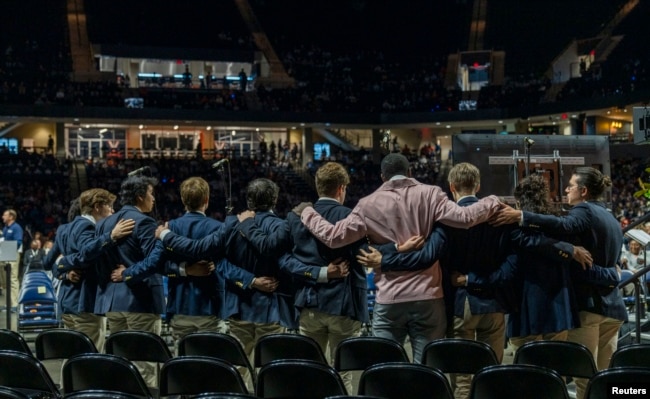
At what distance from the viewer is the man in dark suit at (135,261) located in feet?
21.1

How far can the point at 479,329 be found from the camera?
5516mm

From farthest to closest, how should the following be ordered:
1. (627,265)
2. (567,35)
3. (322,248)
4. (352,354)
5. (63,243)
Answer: (567,35), (627,265), (63,243), (322,248), (352,354)

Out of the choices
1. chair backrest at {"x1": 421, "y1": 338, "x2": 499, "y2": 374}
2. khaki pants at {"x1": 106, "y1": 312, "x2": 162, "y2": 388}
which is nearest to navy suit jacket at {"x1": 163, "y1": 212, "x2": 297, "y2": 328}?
khaki pants at {"x1": 106, "y1": 312, "x2": 162, "y2": 388}

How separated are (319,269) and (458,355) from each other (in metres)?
1.21

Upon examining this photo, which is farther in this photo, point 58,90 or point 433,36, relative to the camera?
point 433,36

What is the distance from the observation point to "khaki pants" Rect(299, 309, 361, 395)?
222 inches

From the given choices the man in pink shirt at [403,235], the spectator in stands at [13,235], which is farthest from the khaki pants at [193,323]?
the spectator in stands at [13,235]

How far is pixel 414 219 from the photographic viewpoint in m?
5.28

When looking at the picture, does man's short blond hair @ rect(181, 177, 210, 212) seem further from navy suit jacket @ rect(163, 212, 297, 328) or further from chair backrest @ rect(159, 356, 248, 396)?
chair backrest @ rect(159, 356, 248, 396)

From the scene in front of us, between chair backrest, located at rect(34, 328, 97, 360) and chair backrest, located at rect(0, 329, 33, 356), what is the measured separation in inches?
6.8

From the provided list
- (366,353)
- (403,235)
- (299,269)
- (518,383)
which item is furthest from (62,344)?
(518,383)

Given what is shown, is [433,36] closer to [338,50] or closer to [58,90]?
[338,50]

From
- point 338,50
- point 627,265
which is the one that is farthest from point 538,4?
point 627,265

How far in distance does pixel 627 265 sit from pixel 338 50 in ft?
105
